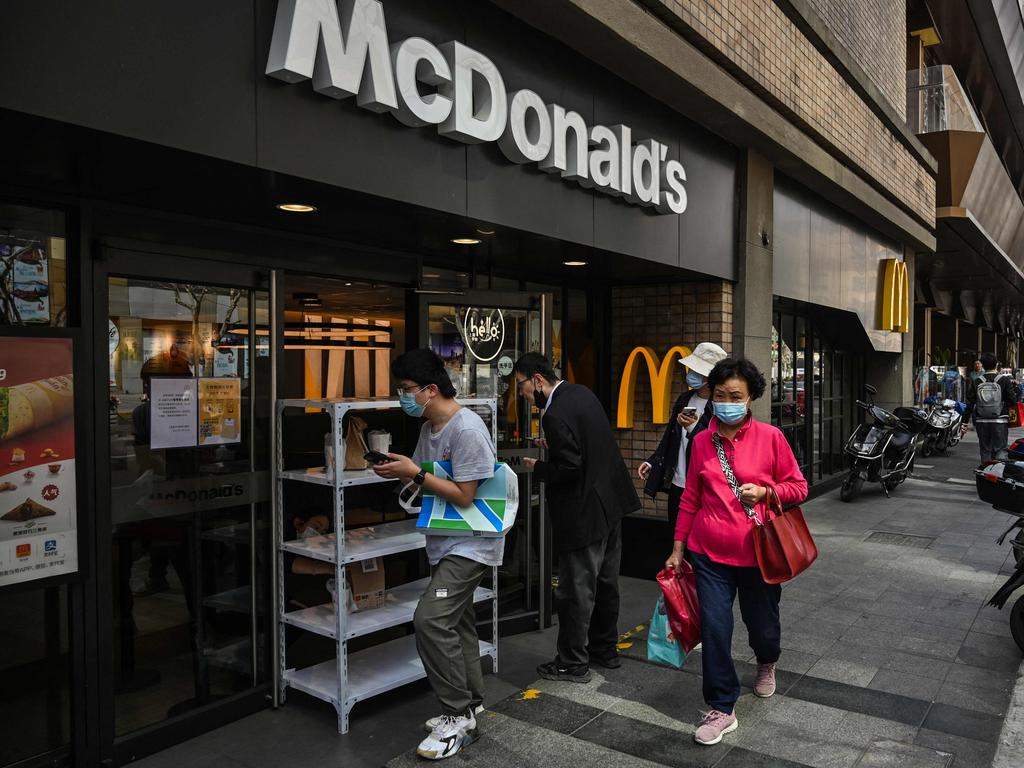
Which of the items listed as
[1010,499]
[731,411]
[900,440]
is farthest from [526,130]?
[900,440]

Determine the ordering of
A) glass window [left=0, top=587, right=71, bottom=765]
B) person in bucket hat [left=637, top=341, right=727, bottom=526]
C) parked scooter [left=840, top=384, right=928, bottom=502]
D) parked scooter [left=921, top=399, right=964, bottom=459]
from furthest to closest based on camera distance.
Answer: parked scooter [left=921, top=399, right=964, bottom=459] < parked scooter [left=840, top=384, right=928, bottom=502] < person in bucket hat [left=637, top=341, right=727, bottom=526] < glass window [left=0, top=587, right=71, bottom=765]

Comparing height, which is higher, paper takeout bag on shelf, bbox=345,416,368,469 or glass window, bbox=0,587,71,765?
paper takeout bag on shelf, bbox=345,416,368,469

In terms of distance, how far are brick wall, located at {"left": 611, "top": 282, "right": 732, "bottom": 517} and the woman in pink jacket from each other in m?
3.37

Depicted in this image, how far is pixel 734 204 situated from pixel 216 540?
5659 millimetres

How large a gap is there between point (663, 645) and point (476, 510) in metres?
1.28

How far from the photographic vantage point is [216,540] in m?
4.55

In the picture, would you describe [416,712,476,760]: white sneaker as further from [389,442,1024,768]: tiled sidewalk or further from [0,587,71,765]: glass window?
[0,587,71,765]: glass window

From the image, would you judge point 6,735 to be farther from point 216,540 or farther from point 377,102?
point 377,102

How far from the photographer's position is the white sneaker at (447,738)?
3951mm

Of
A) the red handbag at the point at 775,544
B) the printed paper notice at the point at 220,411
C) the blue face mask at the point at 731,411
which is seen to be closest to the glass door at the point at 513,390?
the printed paper notice at the point at 220,411

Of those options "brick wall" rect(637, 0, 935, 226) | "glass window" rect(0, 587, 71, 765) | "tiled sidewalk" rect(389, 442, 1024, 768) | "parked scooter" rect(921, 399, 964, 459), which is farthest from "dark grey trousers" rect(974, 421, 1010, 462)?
"glass window" rect(0, 587, 71, 765)

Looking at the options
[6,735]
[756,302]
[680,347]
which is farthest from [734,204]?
[6,735]

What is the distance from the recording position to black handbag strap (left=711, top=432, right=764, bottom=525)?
4.00 metres

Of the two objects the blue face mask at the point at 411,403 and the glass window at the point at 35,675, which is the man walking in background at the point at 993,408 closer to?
the blue face mask at the point at 411,403
